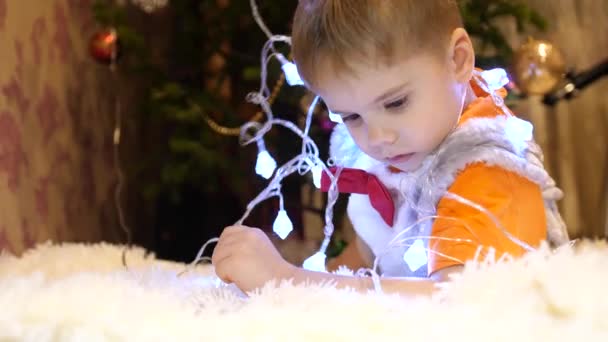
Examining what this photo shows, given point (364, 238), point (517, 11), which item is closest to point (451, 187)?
point (364, 238)

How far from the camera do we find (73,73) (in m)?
1.59

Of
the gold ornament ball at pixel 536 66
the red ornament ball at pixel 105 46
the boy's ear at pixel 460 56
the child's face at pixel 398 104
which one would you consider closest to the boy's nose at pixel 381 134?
the child's face at pixel 398 104

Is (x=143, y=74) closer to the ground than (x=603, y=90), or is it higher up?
higher up

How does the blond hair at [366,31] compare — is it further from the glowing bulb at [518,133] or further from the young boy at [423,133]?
the glowing bulb at [518,133]

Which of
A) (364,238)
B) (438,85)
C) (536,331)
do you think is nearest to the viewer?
(536,331)

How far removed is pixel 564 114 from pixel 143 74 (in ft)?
3.74

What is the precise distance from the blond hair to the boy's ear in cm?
2

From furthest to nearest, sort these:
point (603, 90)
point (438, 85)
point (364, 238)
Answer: point (603, 90) < point (364, 238) < point (438, 85)

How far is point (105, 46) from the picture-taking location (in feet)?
4.93

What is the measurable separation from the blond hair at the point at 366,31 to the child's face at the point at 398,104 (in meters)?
0.01

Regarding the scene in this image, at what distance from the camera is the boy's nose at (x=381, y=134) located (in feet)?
2.64

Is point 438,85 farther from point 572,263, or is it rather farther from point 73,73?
point 73,73

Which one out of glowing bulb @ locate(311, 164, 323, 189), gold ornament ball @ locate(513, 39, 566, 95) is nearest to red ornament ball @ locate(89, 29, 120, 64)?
glowing bulb @ locate(311, 164, 323, 189)

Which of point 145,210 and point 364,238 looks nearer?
point 364,238
